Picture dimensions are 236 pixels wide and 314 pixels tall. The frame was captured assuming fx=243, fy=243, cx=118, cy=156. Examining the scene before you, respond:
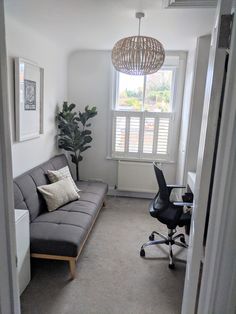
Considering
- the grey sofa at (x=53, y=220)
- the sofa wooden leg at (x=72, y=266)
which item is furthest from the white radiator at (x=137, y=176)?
the sofa wooden leg at (x=72, y=266)

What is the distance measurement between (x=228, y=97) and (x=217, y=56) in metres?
0.16

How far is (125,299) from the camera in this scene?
6.51 ft

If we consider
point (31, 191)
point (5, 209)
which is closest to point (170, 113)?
point (31, 191)

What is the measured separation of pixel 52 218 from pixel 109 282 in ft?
2.76

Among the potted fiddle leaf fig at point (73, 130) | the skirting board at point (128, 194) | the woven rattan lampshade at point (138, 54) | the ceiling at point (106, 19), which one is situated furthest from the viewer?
the skirting board at point (128, 194)

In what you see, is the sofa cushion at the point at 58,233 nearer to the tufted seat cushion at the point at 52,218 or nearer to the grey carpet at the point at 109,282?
the tufted seat cushion at the point at 52,218

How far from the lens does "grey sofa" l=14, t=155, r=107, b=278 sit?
2100 mm

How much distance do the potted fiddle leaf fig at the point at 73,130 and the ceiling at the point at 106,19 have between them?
100 cm

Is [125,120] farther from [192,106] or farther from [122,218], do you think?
[122,218]

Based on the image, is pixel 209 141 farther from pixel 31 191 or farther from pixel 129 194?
pixel 129 194

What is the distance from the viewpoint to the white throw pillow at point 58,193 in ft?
8.94

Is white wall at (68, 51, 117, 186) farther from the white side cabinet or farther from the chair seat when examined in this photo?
the white side cabinet

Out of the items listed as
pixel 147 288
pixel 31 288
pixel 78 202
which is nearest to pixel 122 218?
pixel 78 202

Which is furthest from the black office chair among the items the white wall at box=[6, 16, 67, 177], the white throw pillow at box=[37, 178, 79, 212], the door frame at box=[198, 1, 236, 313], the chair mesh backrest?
the white wall at box=[6, 16, 67, 177]
